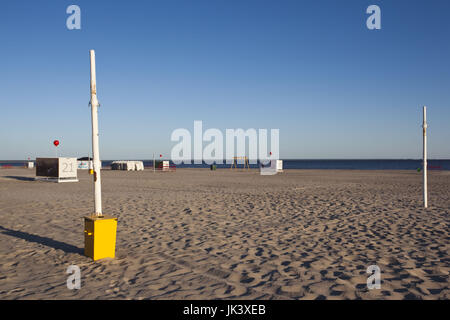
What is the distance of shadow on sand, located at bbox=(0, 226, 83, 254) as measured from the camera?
598 cm

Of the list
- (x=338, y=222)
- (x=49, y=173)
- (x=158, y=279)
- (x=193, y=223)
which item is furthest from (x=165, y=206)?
(x=49, y=173)

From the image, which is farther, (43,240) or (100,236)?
(43,240)

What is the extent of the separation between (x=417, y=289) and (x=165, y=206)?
816cm

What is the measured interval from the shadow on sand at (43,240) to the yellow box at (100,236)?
0.67m

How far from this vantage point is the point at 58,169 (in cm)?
2194

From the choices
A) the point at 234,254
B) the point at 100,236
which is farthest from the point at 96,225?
the point at 234,254

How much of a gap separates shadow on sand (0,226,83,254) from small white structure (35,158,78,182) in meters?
15.2

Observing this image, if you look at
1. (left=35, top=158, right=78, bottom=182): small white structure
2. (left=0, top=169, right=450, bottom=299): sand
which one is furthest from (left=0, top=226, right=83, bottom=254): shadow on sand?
(left=35, top=158, right=78, bottom=182): small white structure

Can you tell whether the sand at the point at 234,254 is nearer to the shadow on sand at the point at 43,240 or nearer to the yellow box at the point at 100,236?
the shadow on sand at the point at 43,240

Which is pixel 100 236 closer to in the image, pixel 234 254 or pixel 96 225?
pixel 96 225

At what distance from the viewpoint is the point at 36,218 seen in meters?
8.87

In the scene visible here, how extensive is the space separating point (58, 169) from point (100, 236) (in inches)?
744
